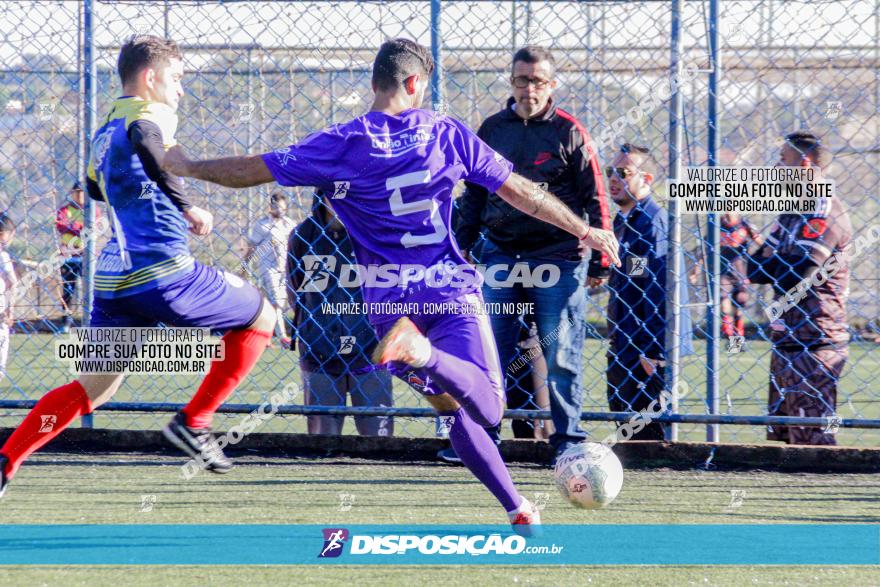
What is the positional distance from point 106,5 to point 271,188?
4.59 meters

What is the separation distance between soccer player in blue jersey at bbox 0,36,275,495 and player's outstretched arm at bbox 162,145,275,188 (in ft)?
1.21

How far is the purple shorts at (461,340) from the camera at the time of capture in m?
4.37

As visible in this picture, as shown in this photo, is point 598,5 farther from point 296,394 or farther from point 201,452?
point 296,394

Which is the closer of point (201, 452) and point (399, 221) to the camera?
point (399, 221)

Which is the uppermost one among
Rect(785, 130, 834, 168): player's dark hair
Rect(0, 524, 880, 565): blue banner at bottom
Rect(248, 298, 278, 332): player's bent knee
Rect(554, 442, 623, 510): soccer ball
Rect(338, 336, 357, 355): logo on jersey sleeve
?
Rect(785, 130, 834, 168): player's dark hair

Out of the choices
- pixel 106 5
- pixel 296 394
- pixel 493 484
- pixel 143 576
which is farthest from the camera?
pixel 296 394

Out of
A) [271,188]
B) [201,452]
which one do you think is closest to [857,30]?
[201,452]

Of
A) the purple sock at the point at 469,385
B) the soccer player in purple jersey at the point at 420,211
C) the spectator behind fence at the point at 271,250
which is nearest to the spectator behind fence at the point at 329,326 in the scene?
the spectator behind fence at the point at 271,250

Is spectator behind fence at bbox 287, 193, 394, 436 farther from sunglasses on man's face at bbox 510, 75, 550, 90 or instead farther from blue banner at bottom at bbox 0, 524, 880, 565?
blue banner at bottom at bbox 0, 524, 880, 565

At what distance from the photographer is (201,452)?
191 inches

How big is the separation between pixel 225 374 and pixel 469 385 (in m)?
1.28

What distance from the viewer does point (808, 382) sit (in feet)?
21.0

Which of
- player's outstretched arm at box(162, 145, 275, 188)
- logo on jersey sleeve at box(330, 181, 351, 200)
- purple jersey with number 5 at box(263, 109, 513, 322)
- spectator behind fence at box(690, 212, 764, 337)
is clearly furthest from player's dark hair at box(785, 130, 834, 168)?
player's outstretched arm at box(162, 145, 275, 188)

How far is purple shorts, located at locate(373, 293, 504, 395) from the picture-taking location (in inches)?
172
